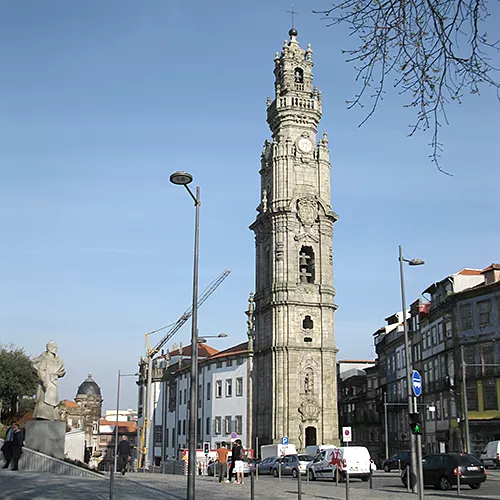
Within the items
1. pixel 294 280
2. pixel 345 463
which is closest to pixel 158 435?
pixel 294 280

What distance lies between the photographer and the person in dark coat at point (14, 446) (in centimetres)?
2200

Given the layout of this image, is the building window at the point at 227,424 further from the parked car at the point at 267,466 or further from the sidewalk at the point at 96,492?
the sidewalk at the point at 96,492

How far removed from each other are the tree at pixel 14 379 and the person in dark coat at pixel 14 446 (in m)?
35.3

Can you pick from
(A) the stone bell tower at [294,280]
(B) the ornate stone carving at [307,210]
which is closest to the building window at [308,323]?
(A) the stone bell tower at [294,280]

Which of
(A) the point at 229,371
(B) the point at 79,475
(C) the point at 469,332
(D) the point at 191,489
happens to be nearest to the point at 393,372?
(A) the point at 229,371

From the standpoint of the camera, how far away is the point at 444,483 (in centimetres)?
2705

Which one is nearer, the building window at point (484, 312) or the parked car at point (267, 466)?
the parked car at point (267, 466)

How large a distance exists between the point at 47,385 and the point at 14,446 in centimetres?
256

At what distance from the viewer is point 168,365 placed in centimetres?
11012

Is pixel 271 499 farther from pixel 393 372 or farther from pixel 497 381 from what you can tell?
pixel 393 372

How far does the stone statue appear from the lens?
2402 cm

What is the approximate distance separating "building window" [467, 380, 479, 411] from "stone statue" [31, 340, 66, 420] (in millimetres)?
39289

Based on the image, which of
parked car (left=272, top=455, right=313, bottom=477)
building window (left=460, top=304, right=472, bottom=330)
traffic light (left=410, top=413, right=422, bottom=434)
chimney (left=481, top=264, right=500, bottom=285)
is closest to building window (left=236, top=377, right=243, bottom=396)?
building window (left=460, top=304, right=472, bottom=330)

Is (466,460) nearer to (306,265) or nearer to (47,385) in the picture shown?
(47,385)
